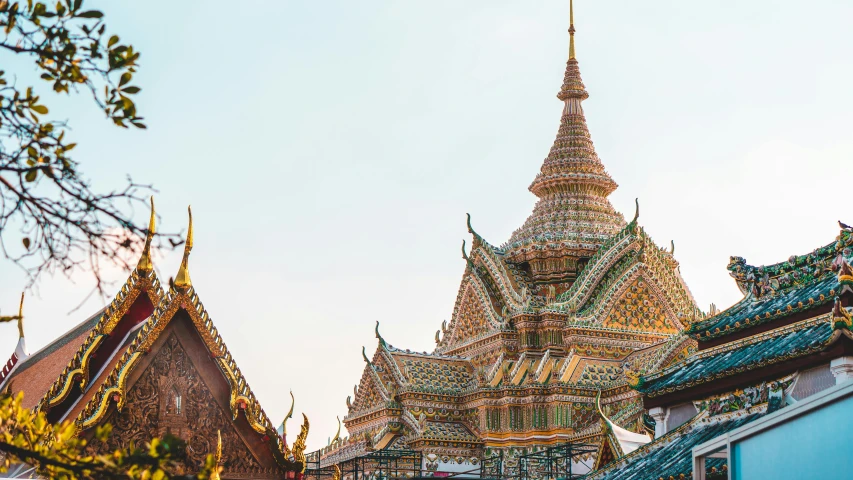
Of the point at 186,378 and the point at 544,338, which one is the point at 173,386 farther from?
the point at 544,338

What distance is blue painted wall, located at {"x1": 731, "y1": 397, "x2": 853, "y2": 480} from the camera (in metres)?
11.4

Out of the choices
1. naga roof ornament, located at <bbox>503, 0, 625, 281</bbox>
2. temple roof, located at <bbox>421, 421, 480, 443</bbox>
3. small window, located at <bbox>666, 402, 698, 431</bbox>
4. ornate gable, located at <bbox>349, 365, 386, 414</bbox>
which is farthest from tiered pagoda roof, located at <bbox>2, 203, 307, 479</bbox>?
naga roof ornament, located at <bbox>503, 0, 625, 281</bbox>

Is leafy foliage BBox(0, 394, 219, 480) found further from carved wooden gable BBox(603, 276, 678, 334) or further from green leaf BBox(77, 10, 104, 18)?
carved wooden gable BBox(603, 276, 678, 334)

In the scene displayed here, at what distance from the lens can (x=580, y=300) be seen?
108ft

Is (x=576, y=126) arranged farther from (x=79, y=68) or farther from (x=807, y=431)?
(x=79, y=68)

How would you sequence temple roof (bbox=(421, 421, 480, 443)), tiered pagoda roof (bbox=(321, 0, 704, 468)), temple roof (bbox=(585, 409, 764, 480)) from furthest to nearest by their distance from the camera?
1. temple roof (bbox=(421, 421, 480, 443))
2. tiered pagoda roof (bbox=(321, 0, 704, 468))
3. temple roof (bbox=(585, 409, 764, 480))

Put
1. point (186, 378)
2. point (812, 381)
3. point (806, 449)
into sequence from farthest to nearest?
point (812, 381) → point (186, 378) → point (806, 449)

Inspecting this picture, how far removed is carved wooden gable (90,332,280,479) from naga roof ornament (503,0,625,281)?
64.1 ft

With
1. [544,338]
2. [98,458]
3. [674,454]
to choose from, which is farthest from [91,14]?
[544,338]

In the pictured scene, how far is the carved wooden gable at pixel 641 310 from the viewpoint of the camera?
108 feet

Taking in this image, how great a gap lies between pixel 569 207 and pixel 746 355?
1752 centimetres

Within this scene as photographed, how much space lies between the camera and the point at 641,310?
33.2m

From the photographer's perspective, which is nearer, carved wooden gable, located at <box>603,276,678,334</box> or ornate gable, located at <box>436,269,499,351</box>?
carved wooden gable, located at <box>603,276,678,334</box>

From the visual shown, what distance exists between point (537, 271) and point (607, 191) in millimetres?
3167
